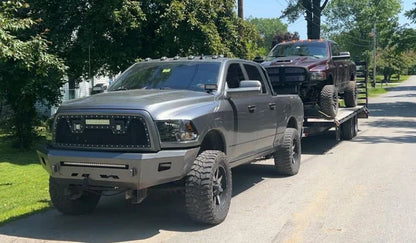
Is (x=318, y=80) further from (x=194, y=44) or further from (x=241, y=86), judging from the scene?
(x=241, y=86)

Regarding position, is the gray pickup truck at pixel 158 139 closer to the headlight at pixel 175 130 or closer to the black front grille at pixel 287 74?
the headlight at pixel 175 130

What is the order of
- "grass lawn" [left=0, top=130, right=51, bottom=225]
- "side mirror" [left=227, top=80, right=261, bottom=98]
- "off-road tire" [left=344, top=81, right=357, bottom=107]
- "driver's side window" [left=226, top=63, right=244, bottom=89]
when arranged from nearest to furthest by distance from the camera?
1. "side mirror" [left=227, top=80, right=261, bottom=98]
2. "grass lawn" [left=0, top=130, right=51, bottom=225]
3. "driver's side window" [left=226, top=63, right=244, bottom=89]
4. "off-road tire" [left=344, top=81, right=357, bottom=107]

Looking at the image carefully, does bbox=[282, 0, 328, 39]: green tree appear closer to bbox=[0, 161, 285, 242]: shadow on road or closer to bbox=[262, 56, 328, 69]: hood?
bbox=[262, 56, 328, 69]: hood

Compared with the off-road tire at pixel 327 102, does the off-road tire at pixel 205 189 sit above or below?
below

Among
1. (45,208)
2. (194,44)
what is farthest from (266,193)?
(194,44)

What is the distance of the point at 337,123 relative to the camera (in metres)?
11.8

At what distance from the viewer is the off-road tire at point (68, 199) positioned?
6.29 m

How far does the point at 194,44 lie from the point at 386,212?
8.54 m

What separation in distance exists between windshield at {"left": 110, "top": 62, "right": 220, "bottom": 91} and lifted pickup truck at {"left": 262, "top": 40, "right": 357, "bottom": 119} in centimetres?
465

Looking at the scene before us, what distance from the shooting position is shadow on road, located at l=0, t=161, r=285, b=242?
580 cm

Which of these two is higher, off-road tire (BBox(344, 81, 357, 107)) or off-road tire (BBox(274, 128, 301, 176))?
off-road tire (BBox(344, 81, 357, 107))

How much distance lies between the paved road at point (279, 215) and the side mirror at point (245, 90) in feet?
5.12

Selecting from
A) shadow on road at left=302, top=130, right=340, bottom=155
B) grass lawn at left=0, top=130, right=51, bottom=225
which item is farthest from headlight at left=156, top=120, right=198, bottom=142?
shadow on road at left=302, top=130, right=340, bottom=155

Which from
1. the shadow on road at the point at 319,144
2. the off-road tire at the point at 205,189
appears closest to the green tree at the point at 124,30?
the shadow on road at the point at 319,144
